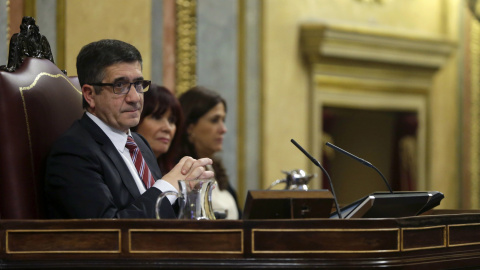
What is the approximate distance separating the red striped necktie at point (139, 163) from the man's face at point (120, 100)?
109mm

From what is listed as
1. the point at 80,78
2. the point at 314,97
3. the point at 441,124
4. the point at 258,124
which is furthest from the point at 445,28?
the point at 80,78

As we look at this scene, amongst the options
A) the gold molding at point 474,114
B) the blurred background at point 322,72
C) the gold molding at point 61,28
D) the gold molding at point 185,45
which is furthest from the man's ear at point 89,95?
the gold molding at point 474,114

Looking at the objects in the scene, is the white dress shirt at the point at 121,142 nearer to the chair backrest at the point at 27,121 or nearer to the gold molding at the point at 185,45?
the chair backrest at the point at 27,121

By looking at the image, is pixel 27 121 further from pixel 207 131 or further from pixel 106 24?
pixel 106 24

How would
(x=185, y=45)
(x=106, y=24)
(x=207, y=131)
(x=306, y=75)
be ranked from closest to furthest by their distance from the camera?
(x=207, y=131) → (x=106, y=24) → (x=185, y=45) → (x=306, y=75)

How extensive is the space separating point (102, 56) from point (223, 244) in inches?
41.7

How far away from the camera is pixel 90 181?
3.06 m

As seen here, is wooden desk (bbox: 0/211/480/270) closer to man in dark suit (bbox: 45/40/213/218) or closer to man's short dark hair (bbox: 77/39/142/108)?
man in dark suit (bbox: 45/40/213/218)

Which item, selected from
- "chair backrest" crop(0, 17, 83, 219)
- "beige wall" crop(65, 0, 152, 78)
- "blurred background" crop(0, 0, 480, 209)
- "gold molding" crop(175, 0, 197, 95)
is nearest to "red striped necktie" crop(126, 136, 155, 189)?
"chair backrest" crop(0, 17, 83, 219)

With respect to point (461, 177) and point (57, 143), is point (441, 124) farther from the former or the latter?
point (57, 143)

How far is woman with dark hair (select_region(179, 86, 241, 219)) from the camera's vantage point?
18.3 feet

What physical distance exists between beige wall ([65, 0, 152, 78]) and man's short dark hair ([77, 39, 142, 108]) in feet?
5.31

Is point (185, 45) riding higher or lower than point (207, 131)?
higher

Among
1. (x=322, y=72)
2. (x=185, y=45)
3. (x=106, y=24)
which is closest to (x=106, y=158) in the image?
(x=106, y=24)
